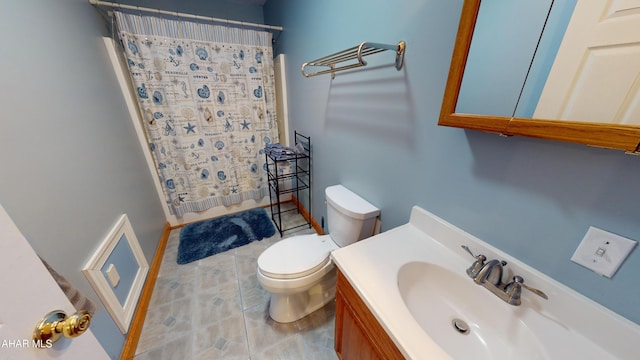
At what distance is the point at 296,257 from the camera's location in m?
1.25

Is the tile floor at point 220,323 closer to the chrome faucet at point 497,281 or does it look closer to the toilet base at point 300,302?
the toilet base at point 300,302

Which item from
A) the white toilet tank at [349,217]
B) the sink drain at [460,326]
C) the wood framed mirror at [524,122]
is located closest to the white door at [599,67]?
the wood framed mirror at [524,122]

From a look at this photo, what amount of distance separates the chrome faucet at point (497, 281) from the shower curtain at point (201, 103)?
2136 mm

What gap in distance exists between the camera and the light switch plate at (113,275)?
1100 millimetres

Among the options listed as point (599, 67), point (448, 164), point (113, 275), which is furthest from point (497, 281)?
point (113, 275)

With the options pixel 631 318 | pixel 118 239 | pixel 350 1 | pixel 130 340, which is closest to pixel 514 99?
pixel 631 318

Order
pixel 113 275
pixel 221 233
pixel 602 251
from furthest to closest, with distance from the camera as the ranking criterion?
pixel 221 233, pixel 113 275, pixel 602 251

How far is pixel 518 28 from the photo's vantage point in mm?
580

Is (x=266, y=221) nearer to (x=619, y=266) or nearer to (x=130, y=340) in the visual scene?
(x=130, y=340)

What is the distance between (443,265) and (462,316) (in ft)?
0.57

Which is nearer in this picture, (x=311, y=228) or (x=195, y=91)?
(x=195, y=91)

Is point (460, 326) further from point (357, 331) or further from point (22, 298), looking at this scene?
point (22, 298)

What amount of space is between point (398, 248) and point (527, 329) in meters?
0.41

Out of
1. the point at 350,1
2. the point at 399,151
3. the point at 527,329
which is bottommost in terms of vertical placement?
Result: the point at 527,329
